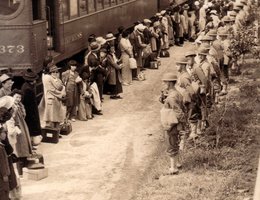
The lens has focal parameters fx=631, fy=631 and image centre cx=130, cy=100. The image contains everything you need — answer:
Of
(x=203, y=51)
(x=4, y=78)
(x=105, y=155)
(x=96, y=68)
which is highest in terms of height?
(x=4, y=78)

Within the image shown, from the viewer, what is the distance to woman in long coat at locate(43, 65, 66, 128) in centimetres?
1132

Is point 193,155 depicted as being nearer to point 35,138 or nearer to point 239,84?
point 35,138

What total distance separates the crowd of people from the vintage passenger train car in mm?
704

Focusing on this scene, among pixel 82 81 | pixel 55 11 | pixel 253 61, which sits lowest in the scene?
pixel 253 61

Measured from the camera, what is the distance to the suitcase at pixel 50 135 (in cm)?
1128

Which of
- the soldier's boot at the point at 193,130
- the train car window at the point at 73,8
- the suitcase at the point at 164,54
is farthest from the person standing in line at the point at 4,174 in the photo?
the suitcase at the point at 164,54

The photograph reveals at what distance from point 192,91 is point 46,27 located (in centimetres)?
438

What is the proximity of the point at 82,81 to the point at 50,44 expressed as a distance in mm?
1893

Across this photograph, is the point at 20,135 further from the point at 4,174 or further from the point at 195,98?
the point at 195,98

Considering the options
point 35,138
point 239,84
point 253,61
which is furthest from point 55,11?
point 253,61

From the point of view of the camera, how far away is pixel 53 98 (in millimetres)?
11469

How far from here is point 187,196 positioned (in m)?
8.58

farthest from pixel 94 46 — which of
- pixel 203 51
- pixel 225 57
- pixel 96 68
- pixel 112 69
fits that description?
pixel 225 57

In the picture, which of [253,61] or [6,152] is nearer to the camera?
[6,152]
